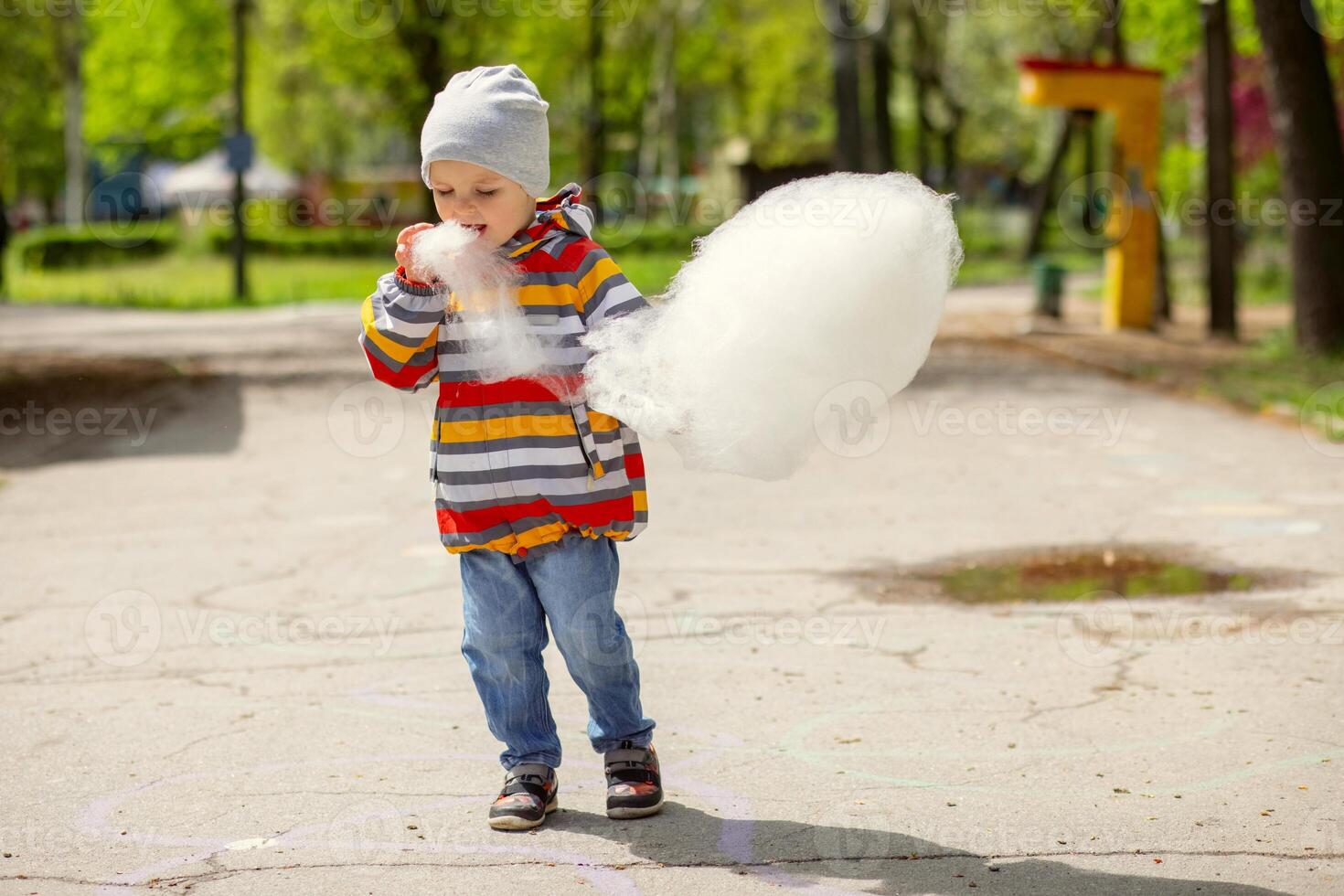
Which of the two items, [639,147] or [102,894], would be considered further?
[639,147]

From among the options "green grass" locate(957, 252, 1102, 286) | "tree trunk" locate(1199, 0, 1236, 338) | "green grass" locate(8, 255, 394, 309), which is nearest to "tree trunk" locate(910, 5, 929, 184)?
"green grass" locate(957, 252, 1102, 286)

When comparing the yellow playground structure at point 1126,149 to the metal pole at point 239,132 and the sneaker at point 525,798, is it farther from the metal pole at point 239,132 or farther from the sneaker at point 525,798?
the sneaker at point 525,798

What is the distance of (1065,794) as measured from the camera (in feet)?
13.9

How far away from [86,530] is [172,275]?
32.3 metres

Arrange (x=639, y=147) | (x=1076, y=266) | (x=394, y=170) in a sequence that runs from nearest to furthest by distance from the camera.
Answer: (x=1076, y=266)
(x=639, y=147)
(x=394, y=170)

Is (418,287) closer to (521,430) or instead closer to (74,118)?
(521,430)

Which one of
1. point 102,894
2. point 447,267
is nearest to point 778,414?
point 447,267

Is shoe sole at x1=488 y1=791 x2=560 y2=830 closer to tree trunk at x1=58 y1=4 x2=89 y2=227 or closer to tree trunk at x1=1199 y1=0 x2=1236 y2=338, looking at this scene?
tree trunk at x1=1199 y1=0 x2=1236 y2=338

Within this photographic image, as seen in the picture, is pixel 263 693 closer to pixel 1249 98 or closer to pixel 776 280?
pixel 776 280

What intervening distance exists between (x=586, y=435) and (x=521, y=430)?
157 millimetres

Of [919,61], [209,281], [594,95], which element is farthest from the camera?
[594,95]

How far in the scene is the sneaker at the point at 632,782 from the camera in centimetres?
411

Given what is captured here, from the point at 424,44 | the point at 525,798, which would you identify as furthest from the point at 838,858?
the point at 424,44

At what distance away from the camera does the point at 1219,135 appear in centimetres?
1831
